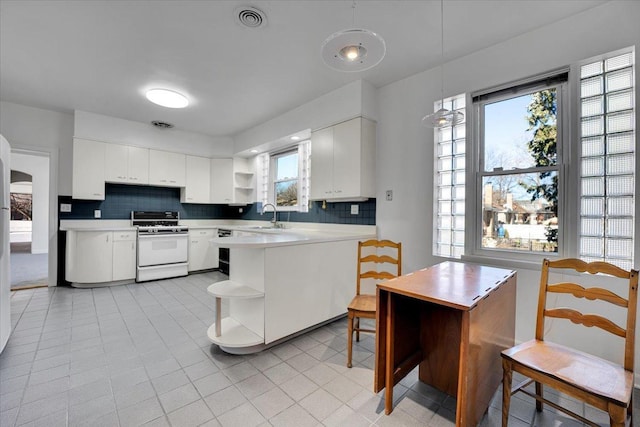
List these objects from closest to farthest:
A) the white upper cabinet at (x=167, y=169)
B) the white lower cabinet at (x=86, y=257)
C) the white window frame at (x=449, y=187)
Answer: the white window frame at (x=449, y=187) → the white lower cabinet at (x=86, y=257) → the white upper cabinet at (x=167, y=169)

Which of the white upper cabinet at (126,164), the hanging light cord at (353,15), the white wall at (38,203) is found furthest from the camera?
the white wall at (38,203)

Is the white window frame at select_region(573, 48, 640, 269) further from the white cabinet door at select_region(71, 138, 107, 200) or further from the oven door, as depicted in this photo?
the white cabinet door at select_region(71, 138, 107, 200)

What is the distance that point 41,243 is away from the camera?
7.57 meters

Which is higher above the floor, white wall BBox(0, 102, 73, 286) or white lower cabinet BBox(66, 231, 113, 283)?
white wall BBox(0, 102, 73, 286)

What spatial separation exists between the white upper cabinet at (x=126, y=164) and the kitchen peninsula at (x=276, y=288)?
3.13 meters

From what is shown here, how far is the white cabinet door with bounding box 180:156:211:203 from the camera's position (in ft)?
17.0

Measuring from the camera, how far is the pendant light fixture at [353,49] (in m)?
1.36

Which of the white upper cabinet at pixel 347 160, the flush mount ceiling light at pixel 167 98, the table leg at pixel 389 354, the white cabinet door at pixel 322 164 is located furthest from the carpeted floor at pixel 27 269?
the table leg at pixel 389 354

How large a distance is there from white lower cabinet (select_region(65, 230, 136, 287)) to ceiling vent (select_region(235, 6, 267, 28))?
381cm

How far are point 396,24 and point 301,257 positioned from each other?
2.09 m

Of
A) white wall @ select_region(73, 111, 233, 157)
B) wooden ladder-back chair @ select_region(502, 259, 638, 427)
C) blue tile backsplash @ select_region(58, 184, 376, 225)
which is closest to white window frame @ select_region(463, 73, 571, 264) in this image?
wooden ladder-back chair @ select_region(502, 259, 638, 427)

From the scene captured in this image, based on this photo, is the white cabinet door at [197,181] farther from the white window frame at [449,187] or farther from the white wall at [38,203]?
the white wall at [38,203]

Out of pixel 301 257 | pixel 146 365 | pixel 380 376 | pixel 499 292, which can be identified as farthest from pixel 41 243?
pixel 499 292

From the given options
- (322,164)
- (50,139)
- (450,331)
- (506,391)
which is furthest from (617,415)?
(50,139)
